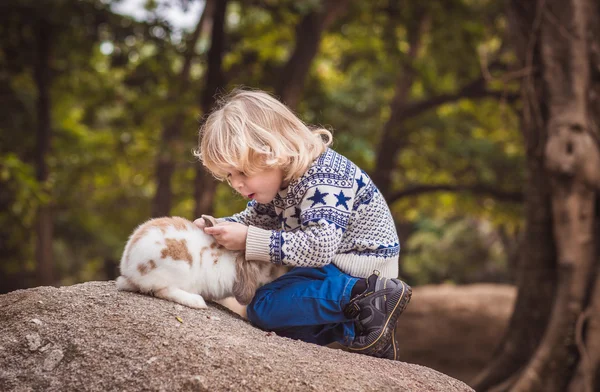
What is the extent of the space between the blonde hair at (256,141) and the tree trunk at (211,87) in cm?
504

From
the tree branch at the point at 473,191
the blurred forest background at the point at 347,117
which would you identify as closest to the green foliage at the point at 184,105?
the blurred forest background at the point at 347,117

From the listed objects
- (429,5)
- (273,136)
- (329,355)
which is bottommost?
(329,355)

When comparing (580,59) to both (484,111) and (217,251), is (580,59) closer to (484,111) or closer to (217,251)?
(217,251)

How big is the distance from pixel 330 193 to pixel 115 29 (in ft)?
20.4

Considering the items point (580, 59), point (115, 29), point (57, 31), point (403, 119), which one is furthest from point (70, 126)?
point (580, 59)

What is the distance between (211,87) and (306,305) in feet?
18.6

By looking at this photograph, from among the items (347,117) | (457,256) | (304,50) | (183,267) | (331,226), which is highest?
(304,50)

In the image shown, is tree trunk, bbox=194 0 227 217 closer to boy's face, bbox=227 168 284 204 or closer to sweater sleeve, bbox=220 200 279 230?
sweater sleeve, bbox=220 200 279 230

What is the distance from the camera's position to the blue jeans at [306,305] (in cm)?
307

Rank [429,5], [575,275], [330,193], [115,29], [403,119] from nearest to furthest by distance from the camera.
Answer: [330,193], [575,275], [115,29], [429,5], [403,119]

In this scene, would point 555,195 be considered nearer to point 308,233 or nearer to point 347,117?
point 308,233

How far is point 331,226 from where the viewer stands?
2955 mm

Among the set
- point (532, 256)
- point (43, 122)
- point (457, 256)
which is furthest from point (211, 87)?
point (457, 256)

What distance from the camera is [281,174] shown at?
10.2ft
